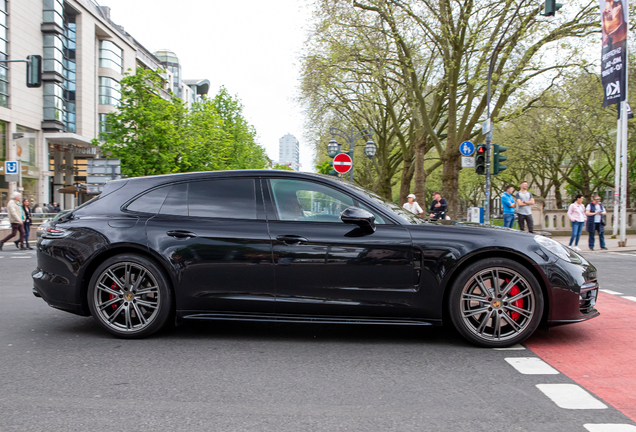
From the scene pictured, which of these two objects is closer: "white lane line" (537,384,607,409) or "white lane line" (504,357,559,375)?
"white lane line" (537,384,607,409)

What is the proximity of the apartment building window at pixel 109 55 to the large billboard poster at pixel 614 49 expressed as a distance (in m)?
43.6

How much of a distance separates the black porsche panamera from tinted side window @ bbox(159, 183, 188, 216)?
0.01m

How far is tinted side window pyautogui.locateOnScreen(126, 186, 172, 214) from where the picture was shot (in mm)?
5086

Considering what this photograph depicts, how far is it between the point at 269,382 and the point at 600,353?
108 inches

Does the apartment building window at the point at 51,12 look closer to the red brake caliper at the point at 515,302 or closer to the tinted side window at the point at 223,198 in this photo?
the tinted side window at the point at 223,198

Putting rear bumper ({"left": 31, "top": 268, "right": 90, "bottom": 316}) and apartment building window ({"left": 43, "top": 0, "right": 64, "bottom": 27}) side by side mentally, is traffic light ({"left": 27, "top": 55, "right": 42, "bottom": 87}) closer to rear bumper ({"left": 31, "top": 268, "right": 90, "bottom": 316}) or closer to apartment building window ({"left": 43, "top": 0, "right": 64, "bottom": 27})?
rear bumper ({"left": 31, "top": 268, "right": 90, "bottom": 316})

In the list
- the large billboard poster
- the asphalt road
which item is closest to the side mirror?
the asphalt road

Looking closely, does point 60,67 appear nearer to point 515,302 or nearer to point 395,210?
point 395,210

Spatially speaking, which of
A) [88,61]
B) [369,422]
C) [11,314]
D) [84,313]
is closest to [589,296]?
[369,422]

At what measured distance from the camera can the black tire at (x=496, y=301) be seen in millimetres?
4590

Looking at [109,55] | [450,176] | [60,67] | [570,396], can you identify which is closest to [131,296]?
[570,396]

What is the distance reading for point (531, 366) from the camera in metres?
4.14

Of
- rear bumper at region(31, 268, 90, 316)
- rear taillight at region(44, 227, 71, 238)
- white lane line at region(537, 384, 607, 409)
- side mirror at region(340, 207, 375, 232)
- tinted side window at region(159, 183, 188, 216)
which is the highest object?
tinted side window at region(159, 183, 188, 216)

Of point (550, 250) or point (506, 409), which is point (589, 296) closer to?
point (550, 250)
